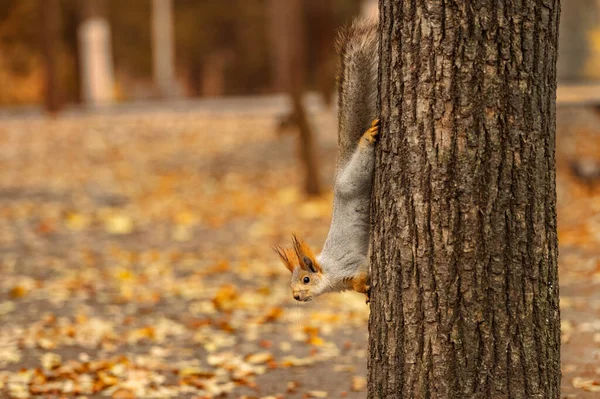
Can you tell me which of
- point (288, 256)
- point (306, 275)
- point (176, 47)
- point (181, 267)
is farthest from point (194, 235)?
point (176, 47)

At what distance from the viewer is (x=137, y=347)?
5164mm

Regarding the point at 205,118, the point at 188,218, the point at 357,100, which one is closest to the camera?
the point at 357,100

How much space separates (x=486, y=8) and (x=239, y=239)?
666cm

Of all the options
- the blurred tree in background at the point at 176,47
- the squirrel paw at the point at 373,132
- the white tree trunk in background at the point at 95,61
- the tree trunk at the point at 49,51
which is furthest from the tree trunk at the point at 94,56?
the squirrel paw at the point at 373,132

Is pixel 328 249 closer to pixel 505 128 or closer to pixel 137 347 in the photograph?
pixel 505 128

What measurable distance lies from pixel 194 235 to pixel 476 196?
6.83 m

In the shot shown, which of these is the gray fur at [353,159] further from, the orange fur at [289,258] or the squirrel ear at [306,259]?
the orange fur at [289,258]

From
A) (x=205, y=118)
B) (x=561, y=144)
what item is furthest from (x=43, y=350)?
(x=205, y=118)

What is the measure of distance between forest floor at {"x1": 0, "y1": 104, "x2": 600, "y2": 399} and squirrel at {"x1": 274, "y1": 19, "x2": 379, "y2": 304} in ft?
3.75

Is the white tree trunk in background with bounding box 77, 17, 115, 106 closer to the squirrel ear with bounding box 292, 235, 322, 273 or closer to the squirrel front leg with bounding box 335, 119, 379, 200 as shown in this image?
the squirrel ear with bounding box 292, 235, 322, 273

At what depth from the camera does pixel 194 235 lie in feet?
30.5

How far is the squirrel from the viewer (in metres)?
3.13

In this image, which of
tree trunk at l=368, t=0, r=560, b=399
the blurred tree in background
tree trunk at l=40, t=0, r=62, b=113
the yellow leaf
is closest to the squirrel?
tree trunk at l=368, t=0, r=560, b=399

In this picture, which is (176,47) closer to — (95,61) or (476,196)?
(95,61)
